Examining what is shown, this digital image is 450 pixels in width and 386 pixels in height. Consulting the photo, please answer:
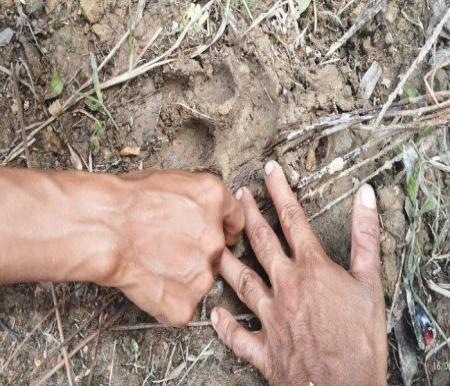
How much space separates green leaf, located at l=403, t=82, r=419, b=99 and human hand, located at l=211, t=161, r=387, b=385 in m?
0.32

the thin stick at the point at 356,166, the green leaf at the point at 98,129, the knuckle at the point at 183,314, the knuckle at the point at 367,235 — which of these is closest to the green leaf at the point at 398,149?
the thin stick at the point at 356,166

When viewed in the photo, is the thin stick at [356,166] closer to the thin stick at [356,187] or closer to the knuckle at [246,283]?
the thin stick at [356,187]

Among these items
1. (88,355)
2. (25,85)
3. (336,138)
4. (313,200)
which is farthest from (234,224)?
(25,85)

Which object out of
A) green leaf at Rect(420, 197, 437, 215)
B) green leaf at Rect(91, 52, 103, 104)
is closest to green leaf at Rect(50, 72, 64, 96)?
green leaf at Rect(91, 52, 103, 104)

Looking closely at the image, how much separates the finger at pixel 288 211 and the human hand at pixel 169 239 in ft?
0.65

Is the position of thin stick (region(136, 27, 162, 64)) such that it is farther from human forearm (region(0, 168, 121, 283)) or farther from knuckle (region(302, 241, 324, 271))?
knuckle (region(302, 241, 324, 271))

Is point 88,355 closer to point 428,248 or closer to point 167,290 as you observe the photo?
point 167,290

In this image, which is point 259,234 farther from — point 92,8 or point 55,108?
point 92,8

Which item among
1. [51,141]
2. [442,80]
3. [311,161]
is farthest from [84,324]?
[442,80]

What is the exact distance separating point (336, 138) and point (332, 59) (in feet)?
0.80

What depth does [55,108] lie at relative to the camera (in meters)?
1.92

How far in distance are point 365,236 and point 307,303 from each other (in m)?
0.25

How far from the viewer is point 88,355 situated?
73.0 inches

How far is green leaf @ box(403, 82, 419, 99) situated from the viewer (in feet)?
6.28
